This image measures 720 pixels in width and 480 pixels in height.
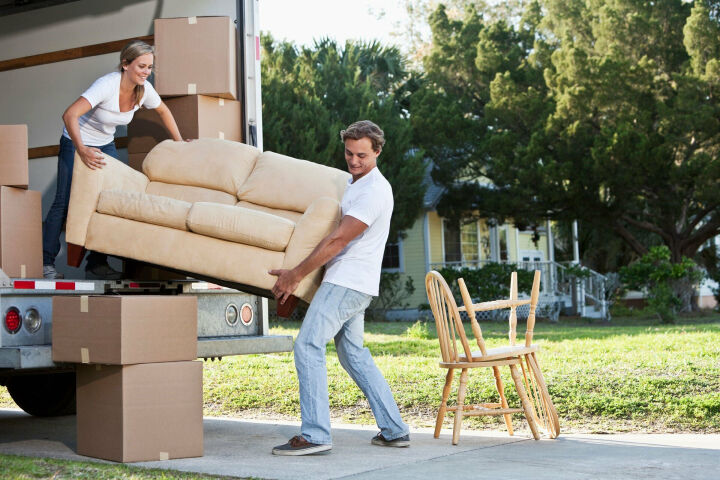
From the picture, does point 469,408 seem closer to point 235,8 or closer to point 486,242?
point 235,8

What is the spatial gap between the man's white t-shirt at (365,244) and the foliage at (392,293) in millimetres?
15836

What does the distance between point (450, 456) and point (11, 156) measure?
2.80m

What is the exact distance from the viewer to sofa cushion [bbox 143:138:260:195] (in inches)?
235

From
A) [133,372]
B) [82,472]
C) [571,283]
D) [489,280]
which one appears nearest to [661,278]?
[489,280]

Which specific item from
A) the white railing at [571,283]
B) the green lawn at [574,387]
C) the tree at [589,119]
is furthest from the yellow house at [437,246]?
the green lawn at [574,387]

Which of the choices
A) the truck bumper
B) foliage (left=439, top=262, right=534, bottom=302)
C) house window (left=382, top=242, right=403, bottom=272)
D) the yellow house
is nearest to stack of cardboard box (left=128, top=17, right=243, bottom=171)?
the truck bumper

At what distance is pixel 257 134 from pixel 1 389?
4442 millimetres

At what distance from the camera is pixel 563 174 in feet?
66.2

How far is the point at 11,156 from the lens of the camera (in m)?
5.15

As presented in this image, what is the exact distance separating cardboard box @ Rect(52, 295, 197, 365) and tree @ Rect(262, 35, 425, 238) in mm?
13472

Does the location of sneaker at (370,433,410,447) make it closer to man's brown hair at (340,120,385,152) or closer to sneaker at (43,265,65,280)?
man's brown hair at (340,120,385,152)

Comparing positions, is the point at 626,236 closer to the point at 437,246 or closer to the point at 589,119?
the point at 589,119

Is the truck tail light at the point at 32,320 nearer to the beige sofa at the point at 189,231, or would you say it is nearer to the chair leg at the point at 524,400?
the beige sofa at the point at 189,231

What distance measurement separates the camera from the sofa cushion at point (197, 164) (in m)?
5.96
